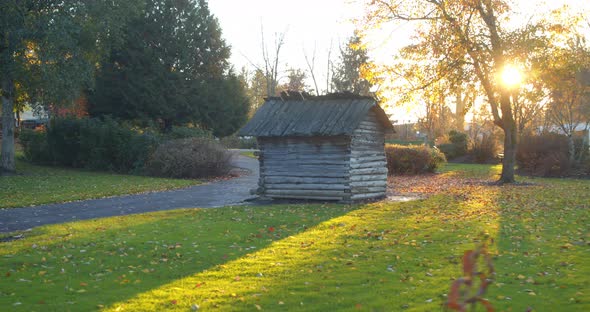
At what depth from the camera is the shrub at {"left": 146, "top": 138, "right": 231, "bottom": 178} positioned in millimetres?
30953

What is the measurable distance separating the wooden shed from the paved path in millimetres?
2108

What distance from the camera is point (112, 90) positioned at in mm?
43000

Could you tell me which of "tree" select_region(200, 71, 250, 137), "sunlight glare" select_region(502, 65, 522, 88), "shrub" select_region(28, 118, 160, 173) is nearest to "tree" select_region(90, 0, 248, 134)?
"tree" select_region(200, 71, 250, 137)

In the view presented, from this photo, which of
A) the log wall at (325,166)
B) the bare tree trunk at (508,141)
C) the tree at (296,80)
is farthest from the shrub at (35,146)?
the tree at (296,80)

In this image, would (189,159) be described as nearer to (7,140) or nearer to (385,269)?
(7,140)

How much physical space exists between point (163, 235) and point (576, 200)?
13.5 metres

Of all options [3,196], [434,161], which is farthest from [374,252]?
[434,161]

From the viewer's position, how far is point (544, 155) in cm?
3225

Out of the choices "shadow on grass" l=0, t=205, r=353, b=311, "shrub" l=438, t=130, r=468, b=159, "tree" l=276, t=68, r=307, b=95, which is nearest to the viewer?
"shadow on grass" l=0, t=205, r=353, b=311

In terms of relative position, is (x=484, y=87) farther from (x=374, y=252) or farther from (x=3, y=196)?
(x=3, y=196)

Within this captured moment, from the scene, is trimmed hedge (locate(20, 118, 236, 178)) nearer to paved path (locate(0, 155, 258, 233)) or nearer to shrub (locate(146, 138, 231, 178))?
shrub (locate(146, 138, 231, 178))

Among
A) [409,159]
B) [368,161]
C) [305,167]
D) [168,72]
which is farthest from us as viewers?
[168,72]

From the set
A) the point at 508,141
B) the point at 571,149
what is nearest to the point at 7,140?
the point at 508,141

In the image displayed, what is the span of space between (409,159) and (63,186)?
19769 mm
